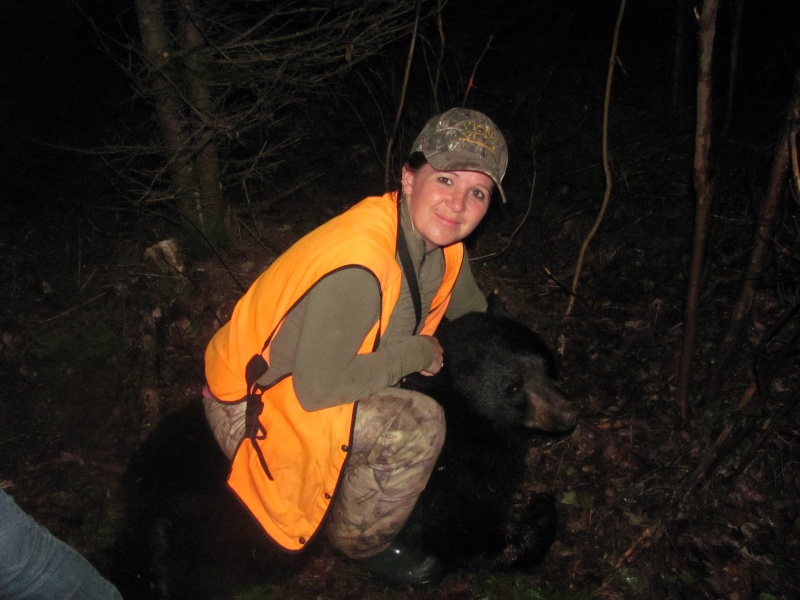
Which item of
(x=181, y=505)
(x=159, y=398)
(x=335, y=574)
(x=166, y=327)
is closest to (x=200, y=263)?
(x=166, y=327)

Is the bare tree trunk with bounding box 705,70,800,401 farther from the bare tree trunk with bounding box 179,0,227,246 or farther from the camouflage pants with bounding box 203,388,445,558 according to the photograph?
the bare tree trunk with bounding box 179,0,227,246

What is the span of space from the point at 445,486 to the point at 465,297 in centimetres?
113

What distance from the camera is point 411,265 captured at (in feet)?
8.64

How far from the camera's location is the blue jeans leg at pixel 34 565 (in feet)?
6.06

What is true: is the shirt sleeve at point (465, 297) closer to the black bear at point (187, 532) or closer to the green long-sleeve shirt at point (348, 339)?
the green long-sleeve shirt at point (348, 339)

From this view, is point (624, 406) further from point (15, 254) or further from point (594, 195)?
point (15, 254)

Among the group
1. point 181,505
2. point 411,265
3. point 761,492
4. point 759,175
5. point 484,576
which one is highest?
point 411,265

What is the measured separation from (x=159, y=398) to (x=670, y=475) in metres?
3.68

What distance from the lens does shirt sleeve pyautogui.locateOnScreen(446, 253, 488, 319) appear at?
334cm

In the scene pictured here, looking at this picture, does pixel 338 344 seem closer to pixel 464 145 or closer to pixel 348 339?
pixel 348 339

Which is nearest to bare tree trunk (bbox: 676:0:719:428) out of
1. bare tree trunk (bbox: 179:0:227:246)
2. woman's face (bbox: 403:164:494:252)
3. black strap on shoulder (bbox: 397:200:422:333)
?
woman's face (bbox: 403:164:494:252)

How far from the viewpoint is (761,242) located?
9.68 ft

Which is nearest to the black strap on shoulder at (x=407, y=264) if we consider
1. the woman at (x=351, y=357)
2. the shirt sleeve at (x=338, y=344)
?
the woman at (x=351, y=357)

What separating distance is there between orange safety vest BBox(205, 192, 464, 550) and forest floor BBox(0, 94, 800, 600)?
3.23 feet
